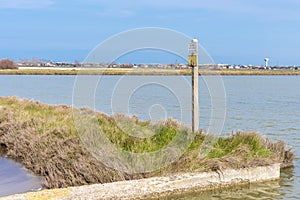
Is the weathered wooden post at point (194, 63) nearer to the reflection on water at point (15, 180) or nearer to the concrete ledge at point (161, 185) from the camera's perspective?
the concrete ledge at point (161, 185)

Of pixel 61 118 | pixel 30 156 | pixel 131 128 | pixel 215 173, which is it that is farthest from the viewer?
pixel 61 118

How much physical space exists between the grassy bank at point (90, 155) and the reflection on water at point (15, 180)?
0.80 ft

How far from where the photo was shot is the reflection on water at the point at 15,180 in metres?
9.53

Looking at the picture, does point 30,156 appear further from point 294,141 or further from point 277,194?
point 294,141

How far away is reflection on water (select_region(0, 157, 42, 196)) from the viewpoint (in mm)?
9531

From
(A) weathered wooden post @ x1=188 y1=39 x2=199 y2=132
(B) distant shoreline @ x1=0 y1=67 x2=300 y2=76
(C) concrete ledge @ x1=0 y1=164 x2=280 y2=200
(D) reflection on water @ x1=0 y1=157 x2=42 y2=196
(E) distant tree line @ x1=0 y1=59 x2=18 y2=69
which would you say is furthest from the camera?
(E) distant tree line @ x1=0 y1=59 x2=18 y2=69

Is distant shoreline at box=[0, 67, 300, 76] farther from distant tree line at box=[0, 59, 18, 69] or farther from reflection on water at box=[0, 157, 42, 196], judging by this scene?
reflection on water at box=[0, 157, 42, 196]

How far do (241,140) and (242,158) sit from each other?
4.92 feet

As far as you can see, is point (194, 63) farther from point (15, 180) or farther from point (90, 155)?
point (15, 180)

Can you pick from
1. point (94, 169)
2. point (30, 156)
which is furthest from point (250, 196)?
point (30, 156)

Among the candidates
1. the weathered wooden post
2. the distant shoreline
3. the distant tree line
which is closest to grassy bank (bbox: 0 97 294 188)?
the weathered wooden post

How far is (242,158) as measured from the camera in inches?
420

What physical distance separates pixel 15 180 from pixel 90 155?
70.4 inches

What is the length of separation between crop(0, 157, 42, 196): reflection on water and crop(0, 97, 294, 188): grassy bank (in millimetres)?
245
